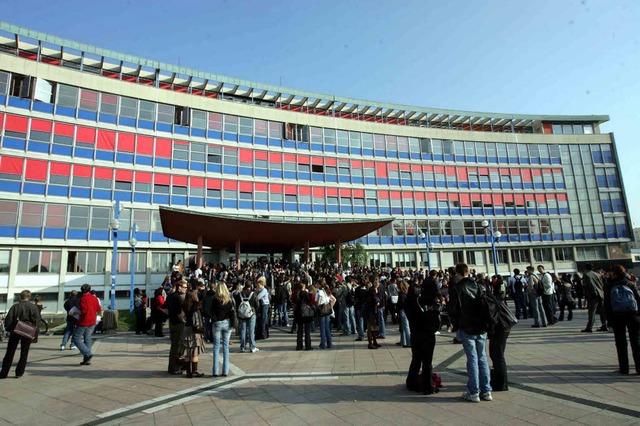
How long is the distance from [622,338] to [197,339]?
7.31 meters

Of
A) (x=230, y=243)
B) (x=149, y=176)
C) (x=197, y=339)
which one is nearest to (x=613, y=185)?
(x=230, y=243)

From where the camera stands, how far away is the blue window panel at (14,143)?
26.5 meters

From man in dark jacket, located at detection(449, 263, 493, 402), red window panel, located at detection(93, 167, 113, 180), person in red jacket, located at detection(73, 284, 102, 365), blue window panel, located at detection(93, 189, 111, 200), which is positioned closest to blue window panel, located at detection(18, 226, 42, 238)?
blue window panel, located at detection(93, 189, 111, 200)

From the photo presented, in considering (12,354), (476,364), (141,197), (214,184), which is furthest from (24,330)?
(214,184)

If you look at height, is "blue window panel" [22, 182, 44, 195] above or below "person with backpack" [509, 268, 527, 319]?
above

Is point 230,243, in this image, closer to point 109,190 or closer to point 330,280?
point 109,190

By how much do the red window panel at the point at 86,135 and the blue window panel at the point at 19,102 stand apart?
133 inches

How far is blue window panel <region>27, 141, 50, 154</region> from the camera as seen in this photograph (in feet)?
89.8

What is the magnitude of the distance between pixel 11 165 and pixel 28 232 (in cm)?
467

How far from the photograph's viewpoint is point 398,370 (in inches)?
288

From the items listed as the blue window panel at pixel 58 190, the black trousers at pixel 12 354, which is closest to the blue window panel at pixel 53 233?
the blue window panel at pixel 58 190

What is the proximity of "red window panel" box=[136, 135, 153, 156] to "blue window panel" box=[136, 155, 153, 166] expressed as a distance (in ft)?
1.08

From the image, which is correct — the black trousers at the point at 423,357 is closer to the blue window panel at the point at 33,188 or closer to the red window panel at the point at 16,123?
the blue window panel at the point at 33,188

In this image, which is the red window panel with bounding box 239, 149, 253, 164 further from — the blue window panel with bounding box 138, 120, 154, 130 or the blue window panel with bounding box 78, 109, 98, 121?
the blue window panel with bounding box 78, 109, 98, 121
